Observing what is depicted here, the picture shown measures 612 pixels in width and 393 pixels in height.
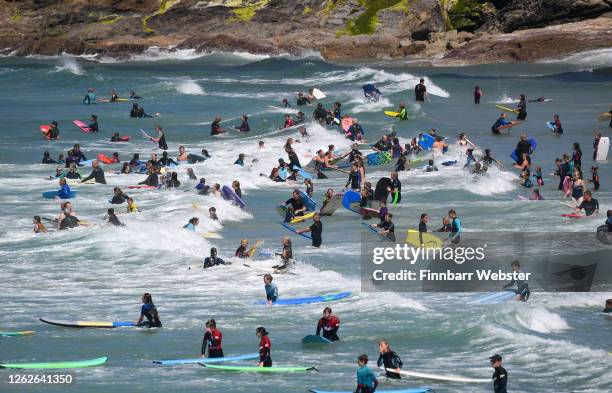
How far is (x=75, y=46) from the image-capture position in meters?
81.8

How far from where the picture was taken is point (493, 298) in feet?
61.8

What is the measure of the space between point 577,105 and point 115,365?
121ft

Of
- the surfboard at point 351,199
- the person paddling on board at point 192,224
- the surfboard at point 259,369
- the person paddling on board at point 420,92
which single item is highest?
the person paddling on board at point 420,92

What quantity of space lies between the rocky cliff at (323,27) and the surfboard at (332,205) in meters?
41.3

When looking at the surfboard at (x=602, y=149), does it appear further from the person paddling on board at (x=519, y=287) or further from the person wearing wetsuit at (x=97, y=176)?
the person paddling on board at (x=519, y=287)

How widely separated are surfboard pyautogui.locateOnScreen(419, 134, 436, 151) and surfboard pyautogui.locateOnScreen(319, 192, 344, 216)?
9945mm

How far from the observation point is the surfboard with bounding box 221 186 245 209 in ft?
93.9

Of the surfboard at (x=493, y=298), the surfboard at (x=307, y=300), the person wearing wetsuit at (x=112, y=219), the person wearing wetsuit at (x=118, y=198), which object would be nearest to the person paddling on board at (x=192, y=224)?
the person wearing wetsuit at (x=112, y=219)

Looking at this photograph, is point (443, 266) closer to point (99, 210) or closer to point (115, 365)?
point (115, 365)

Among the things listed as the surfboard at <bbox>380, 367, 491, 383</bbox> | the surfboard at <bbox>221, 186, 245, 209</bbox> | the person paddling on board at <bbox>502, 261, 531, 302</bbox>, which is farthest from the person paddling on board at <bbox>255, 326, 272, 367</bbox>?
the surfboard at <bbox>221, 186, 245, 209</bbox>

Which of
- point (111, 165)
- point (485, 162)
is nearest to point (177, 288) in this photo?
point (485, 162)

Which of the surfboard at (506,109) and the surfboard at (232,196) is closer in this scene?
the surfboard at (232,196)

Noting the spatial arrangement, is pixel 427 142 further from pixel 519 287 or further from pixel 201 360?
pixel 201 360

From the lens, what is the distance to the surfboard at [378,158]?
35.7 meters
